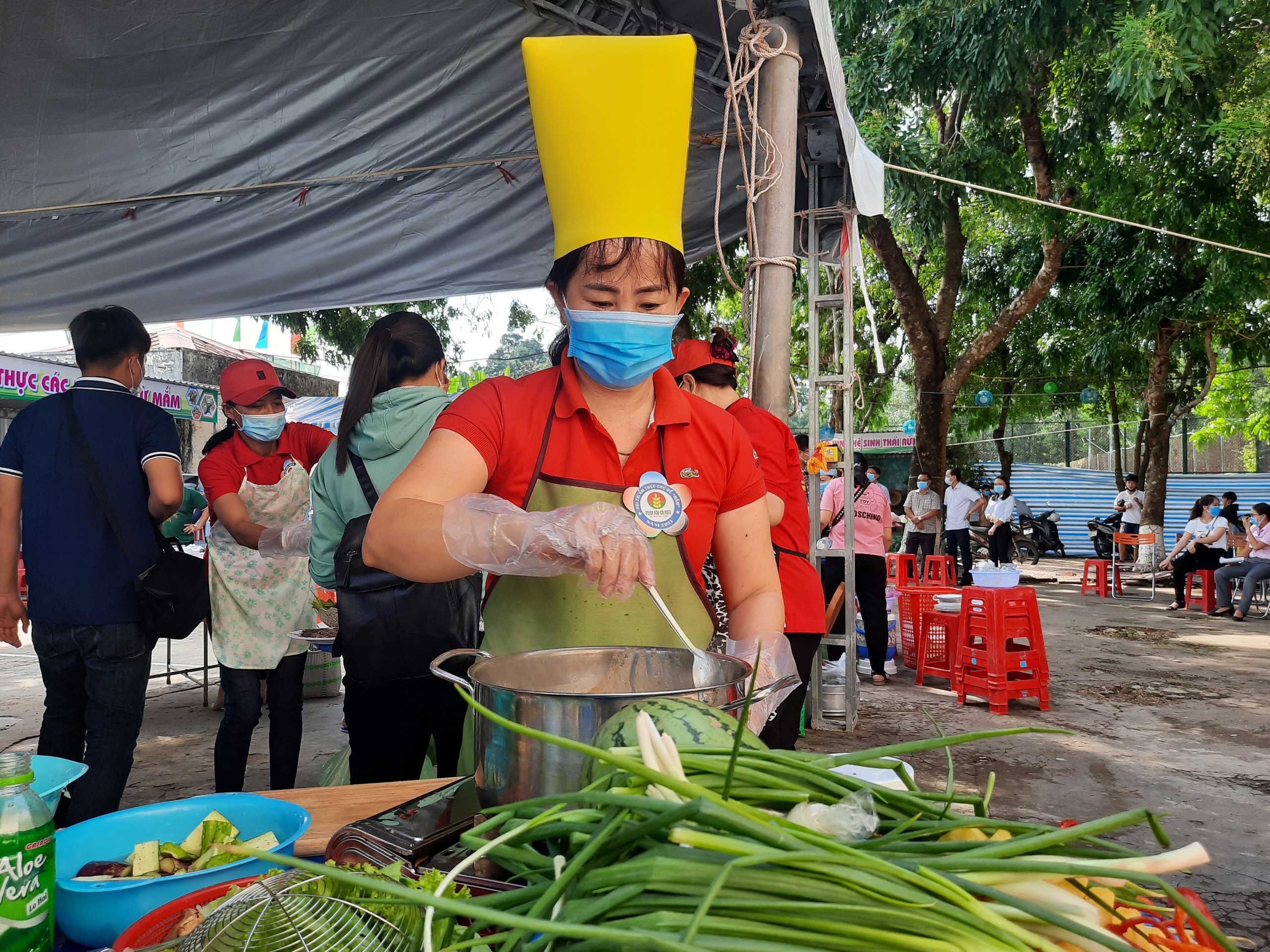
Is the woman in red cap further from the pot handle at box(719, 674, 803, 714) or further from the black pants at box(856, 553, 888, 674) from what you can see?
the black pants at box(856, 553, 888, 674)

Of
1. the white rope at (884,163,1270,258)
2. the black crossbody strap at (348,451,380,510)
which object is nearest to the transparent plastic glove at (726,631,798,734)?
the black crossbody strap at (348,451,380,510)

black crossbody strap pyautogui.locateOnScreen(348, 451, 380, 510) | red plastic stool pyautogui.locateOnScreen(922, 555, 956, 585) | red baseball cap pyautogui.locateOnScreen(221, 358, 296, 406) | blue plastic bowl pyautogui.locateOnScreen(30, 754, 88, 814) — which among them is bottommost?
red plastic stool pyautogui.locateOnScreen(922, 555, 956, 585)

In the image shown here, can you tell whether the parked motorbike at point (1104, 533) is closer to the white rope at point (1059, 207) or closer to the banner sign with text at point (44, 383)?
the white rope at point (1059, 207)

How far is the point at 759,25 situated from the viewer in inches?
122

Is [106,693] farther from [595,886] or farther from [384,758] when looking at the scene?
[595,886]

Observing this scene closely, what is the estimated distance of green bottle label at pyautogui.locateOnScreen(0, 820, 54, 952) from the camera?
862 millimetres

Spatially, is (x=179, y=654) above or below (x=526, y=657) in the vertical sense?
below

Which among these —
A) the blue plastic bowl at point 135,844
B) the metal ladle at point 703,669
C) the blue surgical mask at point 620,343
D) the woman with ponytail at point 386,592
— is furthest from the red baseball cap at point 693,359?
the blue plastic bowl at point 135,844

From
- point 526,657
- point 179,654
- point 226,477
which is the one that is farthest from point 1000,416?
point 526,657

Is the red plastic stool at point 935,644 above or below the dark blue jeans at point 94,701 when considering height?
below

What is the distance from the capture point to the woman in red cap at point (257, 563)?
3.23 meters

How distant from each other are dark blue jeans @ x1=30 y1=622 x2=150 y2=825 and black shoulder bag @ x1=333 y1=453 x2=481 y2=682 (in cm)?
83

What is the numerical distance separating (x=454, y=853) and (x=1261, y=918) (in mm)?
3639

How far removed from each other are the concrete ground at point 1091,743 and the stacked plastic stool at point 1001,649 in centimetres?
17
